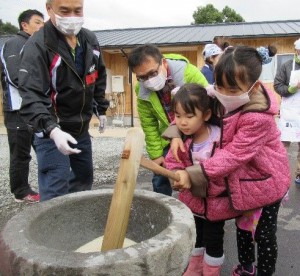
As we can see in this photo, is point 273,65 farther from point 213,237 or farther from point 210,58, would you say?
point 213,237

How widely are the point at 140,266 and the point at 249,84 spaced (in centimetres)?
112

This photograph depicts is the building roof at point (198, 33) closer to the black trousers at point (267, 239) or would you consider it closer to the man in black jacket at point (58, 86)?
the man in black jacket at point (58, 86)

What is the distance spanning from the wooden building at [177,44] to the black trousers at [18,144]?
23.1 ft

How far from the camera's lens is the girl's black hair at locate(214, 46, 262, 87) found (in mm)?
1904

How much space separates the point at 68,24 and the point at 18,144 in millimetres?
2123

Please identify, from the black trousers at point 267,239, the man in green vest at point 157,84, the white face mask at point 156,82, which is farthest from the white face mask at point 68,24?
the black trousers at point 267,239

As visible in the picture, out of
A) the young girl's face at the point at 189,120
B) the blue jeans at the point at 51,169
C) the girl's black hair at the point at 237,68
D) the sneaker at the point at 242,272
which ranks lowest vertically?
the sneaker at the point at 242,272

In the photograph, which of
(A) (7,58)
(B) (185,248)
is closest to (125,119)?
(A) (7,58)

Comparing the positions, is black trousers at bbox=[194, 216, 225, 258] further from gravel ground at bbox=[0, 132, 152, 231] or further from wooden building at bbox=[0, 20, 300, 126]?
wooden building at bbox=[0, 20, 300, 126]

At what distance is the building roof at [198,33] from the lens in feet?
36.6

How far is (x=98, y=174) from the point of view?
5867mm

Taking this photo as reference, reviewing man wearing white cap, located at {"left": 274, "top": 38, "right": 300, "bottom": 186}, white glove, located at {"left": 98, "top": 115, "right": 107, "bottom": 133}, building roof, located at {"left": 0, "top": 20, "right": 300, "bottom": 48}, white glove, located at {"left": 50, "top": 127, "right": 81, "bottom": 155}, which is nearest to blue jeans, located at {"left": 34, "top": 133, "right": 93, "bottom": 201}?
white glove, located at {"left": 50, "top": 127, "right": 81, "bottom": 155}

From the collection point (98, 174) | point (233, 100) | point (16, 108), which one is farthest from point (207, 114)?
point (98, 174)

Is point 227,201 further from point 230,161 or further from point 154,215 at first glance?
point 154,215
